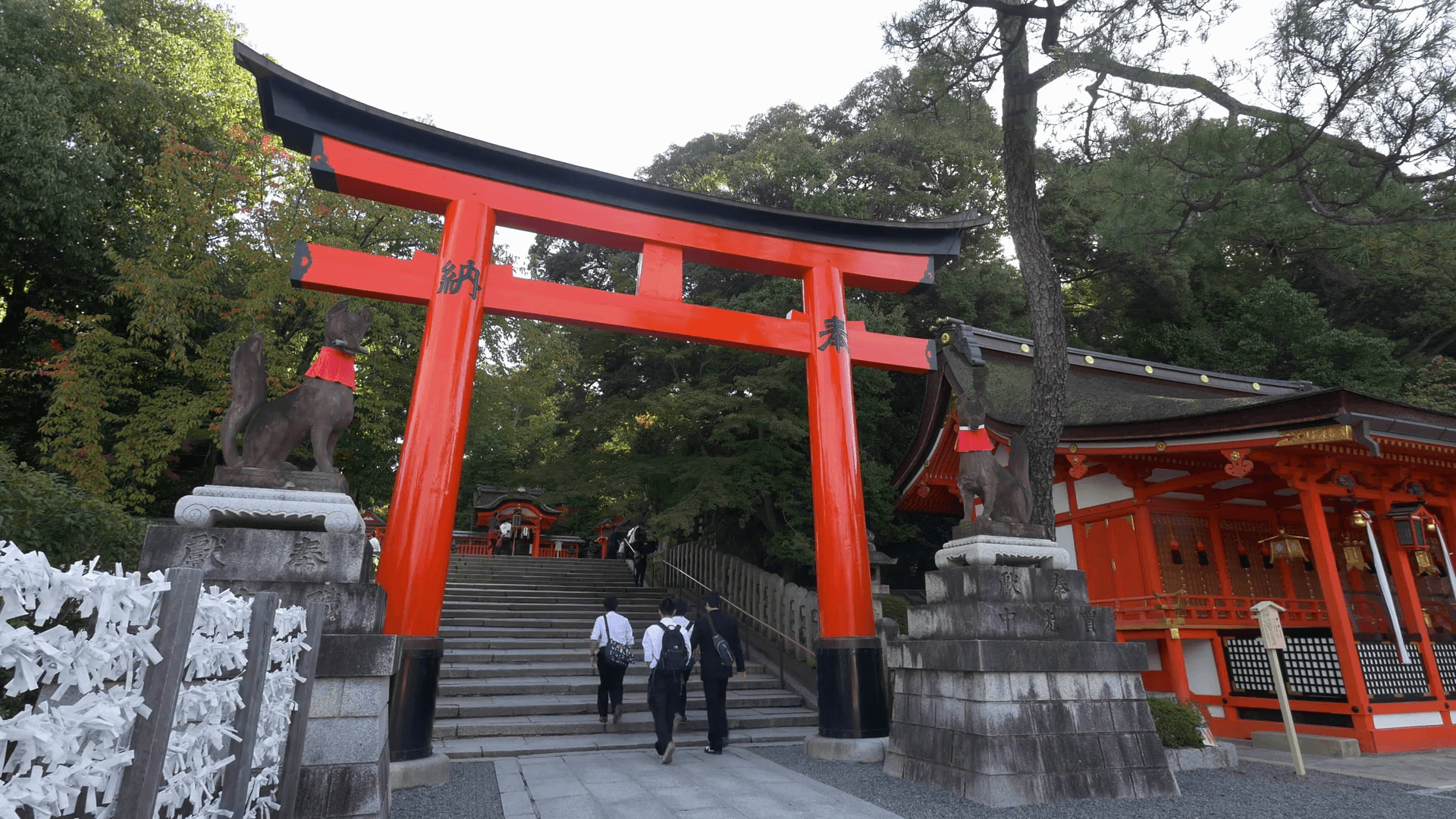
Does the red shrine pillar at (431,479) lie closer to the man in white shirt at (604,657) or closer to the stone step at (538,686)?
the man in white shirt at (604,657)

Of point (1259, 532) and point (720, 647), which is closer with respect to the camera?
point (720, 647)

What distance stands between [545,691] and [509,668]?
0.78 meters

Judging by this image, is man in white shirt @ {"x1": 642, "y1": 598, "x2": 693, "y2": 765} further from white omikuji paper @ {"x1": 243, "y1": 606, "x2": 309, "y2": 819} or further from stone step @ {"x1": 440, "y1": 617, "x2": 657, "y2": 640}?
stone step @ {"x1": 440, "y1": 617, "x2": 657, "y2": 640}

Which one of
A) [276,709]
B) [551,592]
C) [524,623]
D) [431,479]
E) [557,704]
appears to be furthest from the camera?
[551,592]

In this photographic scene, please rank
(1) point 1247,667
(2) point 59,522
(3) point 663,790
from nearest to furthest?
(3) point 663,790 → (2) point 59,522 → (1) point 1247,667

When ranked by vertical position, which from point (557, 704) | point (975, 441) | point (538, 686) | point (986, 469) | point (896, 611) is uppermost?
point (975, 441)

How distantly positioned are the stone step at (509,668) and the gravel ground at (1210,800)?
323 cm

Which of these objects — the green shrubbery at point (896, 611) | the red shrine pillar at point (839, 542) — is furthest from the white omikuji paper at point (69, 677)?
the green shrubbery at point (896, 611)

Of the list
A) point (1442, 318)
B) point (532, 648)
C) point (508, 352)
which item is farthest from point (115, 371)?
point (1442, 318)

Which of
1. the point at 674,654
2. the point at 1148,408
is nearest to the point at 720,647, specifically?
the point at 674,654

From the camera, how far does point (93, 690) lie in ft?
5.50

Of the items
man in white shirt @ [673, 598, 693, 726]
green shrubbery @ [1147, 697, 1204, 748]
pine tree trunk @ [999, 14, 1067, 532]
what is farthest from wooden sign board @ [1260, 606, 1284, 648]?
man in white shirt @ [673, 598, 693, 726]

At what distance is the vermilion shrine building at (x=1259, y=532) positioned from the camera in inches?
316

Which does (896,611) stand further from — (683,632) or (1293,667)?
(683,632)
